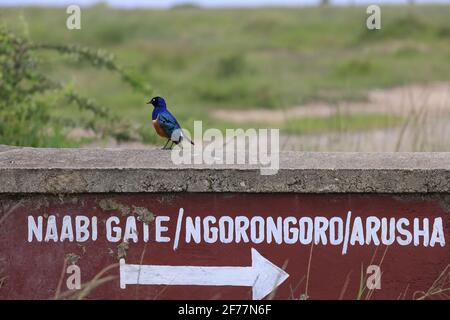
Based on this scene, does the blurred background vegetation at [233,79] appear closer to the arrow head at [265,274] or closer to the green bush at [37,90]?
the green bush at [37,90]

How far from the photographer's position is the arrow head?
3.66 metres

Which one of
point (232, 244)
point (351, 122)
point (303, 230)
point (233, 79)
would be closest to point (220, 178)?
point (232, 244)

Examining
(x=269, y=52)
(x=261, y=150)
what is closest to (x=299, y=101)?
(x=269, y=52)

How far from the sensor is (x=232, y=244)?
367cm

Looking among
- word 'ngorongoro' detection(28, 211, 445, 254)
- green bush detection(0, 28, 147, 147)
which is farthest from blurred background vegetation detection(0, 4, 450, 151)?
word 'ngorongoro' detection(28, 211, 445, 254)

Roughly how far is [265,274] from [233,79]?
48.1ft

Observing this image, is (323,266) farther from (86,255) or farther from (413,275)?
(86,255)

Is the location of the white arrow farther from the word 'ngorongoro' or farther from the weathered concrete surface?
the weathered concrete surface

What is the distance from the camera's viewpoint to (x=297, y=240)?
3.66 meters

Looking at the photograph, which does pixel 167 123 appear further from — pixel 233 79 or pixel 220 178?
pixel 233 79

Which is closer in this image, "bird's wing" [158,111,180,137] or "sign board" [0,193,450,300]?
"sign board" [0,193,450,300]

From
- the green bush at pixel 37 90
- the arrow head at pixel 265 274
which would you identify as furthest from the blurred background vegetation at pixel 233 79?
the arrow head at pixel 265 274

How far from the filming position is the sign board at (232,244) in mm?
3656

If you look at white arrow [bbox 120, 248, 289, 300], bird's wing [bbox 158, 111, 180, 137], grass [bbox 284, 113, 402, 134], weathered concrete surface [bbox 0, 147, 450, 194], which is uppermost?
bird's wing [bbox 158, 111, 180, 137]
